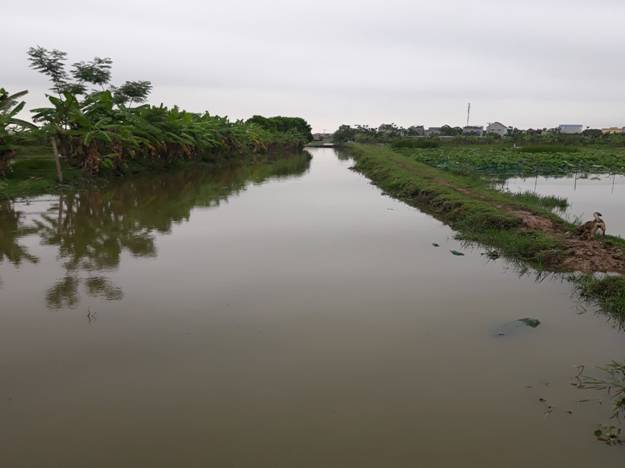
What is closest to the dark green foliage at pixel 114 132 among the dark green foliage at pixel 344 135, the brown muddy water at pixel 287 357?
the brown muddy water at pixel 287 357

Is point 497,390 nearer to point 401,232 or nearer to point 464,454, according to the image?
point 464,454

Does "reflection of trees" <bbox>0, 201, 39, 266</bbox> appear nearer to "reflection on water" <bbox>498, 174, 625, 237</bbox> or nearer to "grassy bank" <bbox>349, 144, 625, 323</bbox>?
"grassy bank" <bbox>349, 144, 625, 323</bbox>

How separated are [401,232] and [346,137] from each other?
83.4 m

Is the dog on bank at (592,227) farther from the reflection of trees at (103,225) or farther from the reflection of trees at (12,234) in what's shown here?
the reflection of trees at (12,234)

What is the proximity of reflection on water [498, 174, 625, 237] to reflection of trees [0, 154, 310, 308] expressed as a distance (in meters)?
11.3

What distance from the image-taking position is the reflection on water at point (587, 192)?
45.8 feet

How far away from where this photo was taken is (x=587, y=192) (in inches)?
774

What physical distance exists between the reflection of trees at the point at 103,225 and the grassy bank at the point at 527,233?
24.7ft

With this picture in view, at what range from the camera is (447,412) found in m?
4.54

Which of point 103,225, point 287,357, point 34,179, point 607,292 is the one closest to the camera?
point 287,357

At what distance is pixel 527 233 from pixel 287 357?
7.32 m

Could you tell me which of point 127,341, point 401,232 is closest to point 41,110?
point 401,232

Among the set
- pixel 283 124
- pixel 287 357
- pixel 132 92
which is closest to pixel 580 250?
pixel 287 357

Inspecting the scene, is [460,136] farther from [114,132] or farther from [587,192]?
[114,132]
